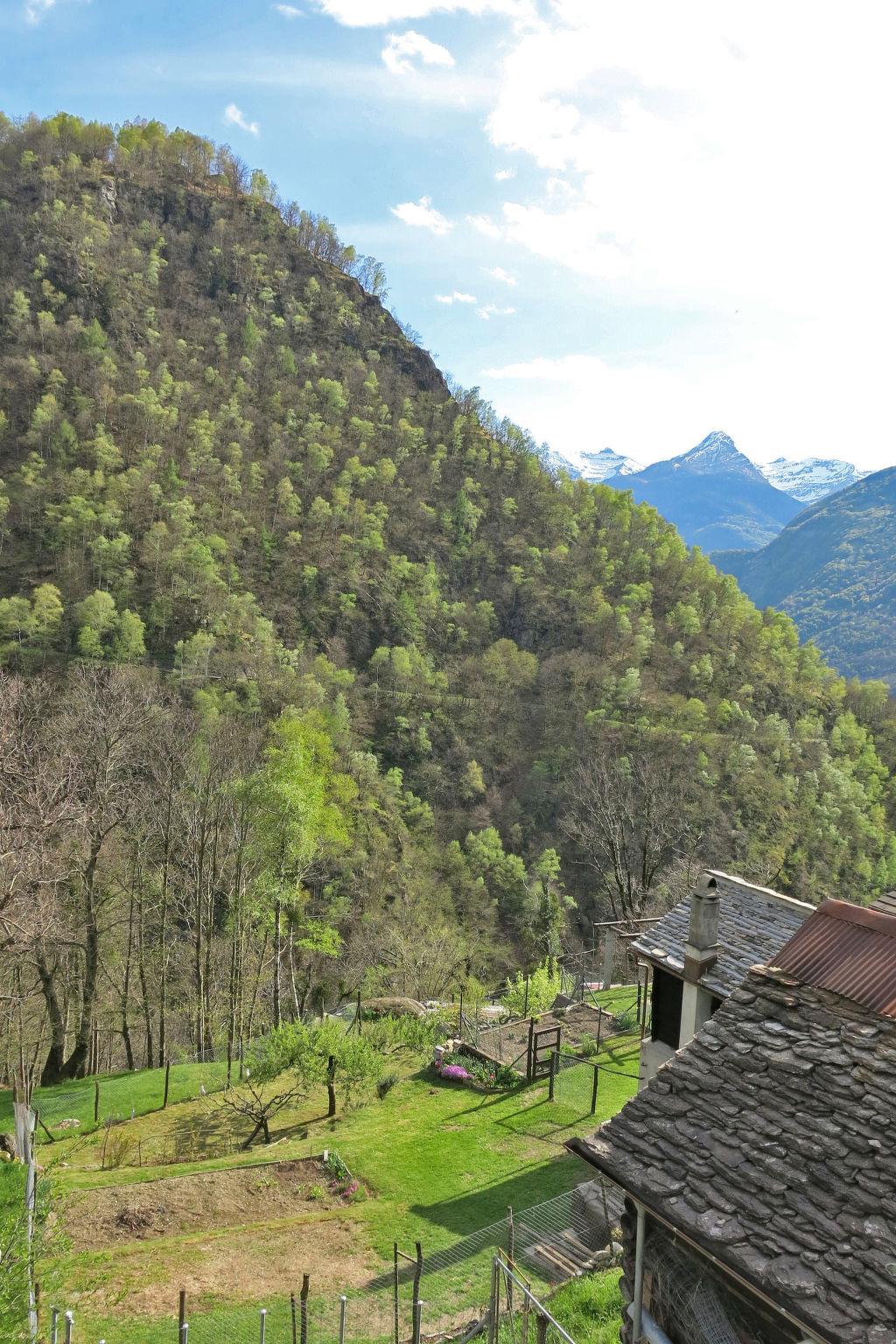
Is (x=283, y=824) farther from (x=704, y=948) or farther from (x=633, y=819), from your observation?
(x=633, y=819)

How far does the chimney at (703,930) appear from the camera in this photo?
12.2m

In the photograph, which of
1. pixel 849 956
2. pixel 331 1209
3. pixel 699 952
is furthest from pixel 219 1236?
pixel 849 956

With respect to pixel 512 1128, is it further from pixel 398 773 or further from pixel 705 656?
pixel 705 656

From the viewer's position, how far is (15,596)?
5925 centimetres

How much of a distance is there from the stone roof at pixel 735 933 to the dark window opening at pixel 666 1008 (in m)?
0.58

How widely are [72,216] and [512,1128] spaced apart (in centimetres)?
12168

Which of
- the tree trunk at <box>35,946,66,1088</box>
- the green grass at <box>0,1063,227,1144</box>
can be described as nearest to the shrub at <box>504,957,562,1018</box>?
the green grass at <box>0,1063,227,1144</box>

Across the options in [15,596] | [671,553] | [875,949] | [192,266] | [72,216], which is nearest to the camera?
[875,949]

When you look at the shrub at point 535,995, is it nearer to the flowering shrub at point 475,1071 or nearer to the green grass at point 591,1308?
the flowering shrub at point 475,1071

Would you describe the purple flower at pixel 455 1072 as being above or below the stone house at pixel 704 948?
below

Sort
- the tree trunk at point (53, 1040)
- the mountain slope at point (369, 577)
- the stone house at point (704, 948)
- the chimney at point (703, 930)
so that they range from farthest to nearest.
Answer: the mountain slope at point (369, 577) < the tree trunk at point (53, 1040) < the stone house at point (704, 948) < the chimney at point (703, 930)

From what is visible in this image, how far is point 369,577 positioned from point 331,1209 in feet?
240

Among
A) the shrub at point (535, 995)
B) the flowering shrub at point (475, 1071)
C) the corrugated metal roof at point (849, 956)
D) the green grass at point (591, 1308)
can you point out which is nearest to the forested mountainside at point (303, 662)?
the shrub at point (535, 995)

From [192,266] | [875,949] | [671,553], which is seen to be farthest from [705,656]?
[192,266]
